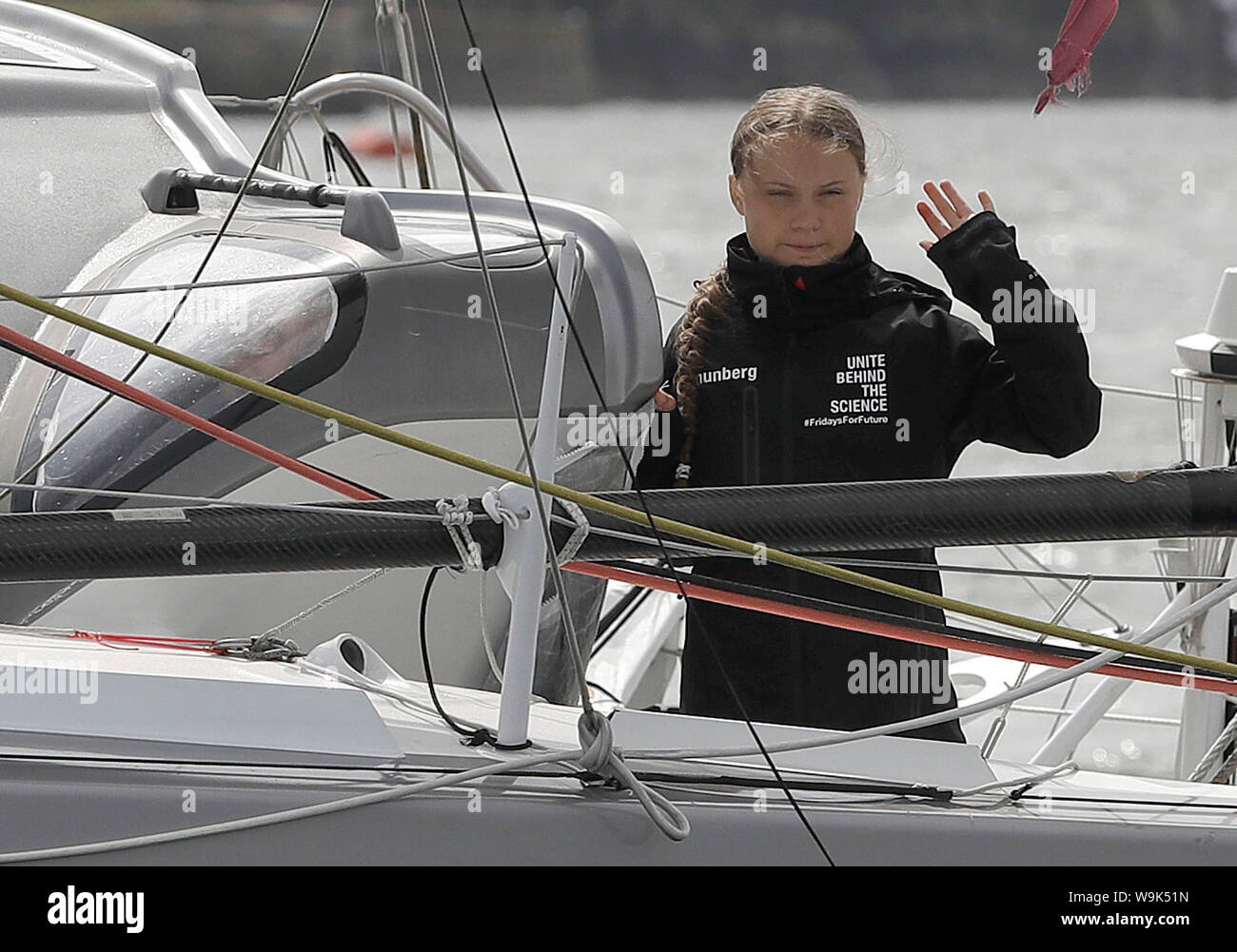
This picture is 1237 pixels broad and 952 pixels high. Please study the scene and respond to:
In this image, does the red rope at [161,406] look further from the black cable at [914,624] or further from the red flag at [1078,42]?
the red flag at [1078,42]

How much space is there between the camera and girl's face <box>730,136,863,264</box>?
1.30m

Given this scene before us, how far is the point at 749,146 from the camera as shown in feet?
4.35

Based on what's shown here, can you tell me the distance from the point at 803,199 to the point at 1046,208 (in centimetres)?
1410

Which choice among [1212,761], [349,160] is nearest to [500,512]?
[1212,761]

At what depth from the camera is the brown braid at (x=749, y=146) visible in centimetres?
131

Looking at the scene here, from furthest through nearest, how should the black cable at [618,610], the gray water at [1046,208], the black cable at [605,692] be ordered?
1. the gray water at [1046,208]
2. the black cable at [618,610]
3. the black cable at [605,692]

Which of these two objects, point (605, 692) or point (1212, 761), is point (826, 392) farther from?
point (605, 692)

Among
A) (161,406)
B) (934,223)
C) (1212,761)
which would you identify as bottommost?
(1212,761)

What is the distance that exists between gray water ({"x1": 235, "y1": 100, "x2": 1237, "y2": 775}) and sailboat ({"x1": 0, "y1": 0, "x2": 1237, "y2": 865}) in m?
0.34
